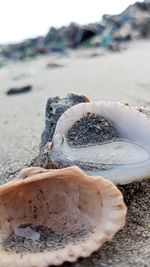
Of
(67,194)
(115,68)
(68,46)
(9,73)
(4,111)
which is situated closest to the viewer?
(67,194)

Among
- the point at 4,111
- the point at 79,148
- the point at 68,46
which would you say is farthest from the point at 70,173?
the point at 68,46

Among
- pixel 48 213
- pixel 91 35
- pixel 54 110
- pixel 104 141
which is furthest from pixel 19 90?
pixel 91 35

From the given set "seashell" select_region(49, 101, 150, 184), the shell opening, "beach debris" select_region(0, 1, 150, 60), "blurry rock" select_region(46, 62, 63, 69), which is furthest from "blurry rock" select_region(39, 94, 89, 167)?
"beach debris" select_region(0, 1, 150, 60)

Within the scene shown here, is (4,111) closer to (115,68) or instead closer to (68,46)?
(115,68)

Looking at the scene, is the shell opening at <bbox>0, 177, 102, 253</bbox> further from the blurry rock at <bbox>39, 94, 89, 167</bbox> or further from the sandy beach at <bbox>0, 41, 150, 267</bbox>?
the blurry rock at <bbox>39, 94, 89, 167</bbox>

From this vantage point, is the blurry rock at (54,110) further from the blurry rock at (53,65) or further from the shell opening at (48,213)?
the blurry rock at (53,65)

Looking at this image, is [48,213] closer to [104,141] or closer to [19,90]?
[104,141]
